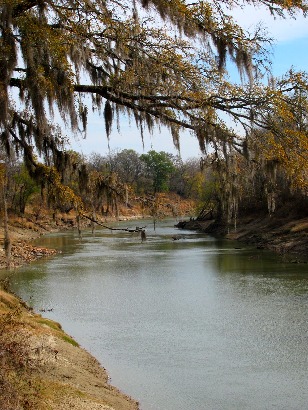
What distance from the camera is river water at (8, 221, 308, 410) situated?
30.0ft

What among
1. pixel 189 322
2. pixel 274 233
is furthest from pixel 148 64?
pixel 274 233

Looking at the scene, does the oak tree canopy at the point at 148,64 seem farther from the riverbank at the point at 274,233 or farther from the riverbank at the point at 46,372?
the riverbank at the point at 274,233

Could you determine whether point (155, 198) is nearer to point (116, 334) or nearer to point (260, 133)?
point (260, 133)

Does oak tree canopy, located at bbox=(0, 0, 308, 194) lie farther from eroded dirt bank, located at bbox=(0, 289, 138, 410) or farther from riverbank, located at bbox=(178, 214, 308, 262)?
riverbank, located at bbox=(178, 214, 308, 262)

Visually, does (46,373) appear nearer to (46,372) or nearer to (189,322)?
(46,372)

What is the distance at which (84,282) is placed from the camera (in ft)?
65.6

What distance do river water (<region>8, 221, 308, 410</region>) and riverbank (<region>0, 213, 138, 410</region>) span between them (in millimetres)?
625

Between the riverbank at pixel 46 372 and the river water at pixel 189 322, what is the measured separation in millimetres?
625

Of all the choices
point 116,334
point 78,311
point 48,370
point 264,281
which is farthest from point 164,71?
point 264,281

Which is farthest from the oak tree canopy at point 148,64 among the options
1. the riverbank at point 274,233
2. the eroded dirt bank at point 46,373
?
the riverbank at point 274,233

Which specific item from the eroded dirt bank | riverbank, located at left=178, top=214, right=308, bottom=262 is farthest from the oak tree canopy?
riverbank, located at left=178, top=214, right=308, bottom=262

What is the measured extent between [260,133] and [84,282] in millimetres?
15024

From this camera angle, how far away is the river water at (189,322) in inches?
360

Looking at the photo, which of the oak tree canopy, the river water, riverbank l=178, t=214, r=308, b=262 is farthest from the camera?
riverbank l=178, t=214, r=308, b=262
